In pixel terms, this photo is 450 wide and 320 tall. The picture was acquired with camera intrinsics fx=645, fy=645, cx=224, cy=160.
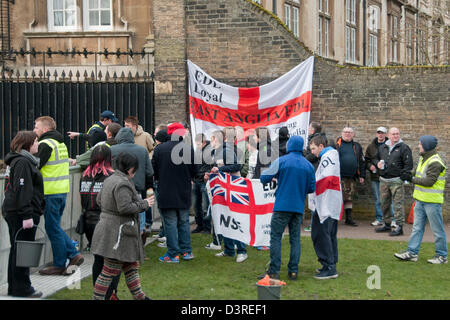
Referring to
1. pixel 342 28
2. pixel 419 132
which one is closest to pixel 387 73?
pixel 419 132

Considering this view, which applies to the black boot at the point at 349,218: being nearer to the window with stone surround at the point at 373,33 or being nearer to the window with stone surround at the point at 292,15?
the window with stone surround at the point at 292,15

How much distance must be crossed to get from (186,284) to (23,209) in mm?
2250

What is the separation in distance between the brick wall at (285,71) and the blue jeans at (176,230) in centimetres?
503

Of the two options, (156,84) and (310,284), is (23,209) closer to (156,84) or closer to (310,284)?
(310,284)

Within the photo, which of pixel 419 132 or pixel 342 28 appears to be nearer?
pixel 419 132

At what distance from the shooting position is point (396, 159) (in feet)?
39.9

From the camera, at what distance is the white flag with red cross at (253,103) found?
13492mm

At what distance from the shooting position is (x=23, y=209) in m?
7.29

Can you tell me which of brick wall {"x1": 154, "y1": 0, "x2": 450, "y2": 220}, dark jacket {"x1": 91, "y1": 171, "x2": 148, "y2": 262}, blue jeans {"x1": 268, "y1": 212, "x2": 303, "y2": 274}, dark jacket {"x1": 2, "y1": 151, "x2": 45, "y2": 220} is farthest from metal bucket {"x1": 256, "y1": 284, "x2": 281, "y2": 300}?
brick wall {"x1": 154, "y1": 0, "x2": 450, "y2": 220}

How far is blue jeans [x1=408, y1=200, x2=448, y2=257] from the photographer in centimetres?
952

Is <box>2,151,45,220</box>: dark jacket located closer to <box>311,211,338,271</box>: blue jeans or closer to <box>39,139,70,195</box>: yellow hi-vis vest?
<box>39,139,70,195</box>: yellow hi-vis vest

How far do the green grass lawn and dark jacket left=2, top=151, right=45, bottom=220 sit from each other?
1128 mm

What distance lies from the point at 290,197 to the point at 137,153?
2.38 m

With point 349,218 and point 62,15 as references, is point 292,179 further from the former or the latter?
point 62,15
